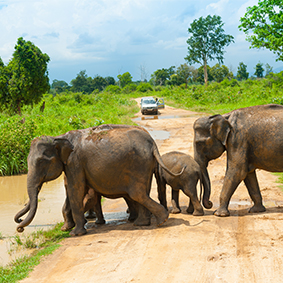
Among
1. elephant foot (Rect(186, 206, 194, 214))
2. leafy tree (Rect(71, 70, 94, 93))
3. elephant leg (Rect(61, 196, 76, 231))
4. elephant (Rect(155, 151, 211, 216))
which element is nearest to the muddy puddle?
elephant leg (Rect(61, 196, 76, 231))

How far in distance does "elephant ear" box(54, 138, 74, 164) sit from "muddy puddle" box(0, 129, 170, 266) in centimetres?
160

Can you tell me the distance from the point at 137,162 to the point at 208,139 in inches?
57.7

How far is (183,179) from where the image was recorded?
248 inches

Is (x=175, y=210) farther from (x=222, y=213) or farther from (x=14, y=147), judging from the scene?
(x=14, y=147)

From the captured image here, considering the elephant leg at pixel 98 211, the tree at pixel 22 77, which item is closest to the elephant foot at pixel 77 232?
the elephant leg at pixel 98 211

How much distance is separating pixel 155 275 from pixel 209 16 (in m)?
66.5

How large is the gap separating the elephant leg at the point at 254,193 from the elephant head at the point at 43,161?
130 inches

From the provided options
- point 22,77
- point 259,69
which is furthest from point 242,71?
point 22,77

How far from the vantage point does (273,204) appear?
23.2ft

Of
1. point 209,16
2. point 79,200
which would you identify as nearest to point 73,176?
point 79,200

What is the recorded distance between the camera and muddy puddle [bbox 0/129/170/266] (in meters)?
6.06

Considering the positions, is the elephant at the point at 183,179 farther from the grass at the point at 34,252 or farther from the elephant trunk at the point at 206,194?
the grass at the point at 34,252

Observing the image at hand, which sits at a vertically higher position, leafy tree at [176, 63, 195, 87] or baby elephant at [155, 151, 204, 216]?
leafy tree at [176, 63, 195, 87]

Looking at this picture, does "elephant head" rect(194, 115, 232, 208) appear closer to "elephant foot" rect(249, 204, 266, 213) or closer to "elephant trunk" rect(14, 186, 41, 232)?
"elephant foot" rect(249, 204, 266, 213)
